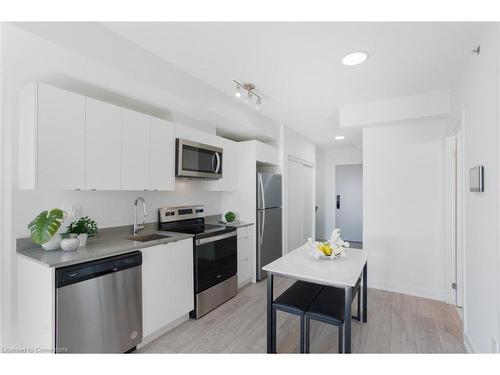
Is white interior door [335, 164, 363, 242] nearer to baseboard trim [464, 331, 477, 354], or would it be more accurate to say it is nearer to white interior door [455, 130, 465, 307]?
white interior door [455, 130, 465, 307]

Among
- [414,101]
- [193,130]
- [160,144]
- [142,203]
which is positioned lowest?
[142,203]

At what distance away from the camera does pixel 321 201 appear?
6.54 meters

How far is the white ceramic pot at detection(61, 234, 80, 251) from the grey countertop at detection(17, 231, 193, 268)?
29 mm

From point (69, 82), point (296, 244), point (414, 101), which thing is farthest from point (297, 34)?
point (296, 244)

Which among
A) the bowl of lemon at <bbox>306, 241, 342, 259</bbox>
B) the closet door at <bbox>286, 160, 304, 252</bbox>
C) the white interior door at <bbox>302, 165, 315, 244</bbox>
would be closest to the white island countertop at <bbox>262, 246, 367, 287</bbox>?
the bowl of lemon at <bbox>306, 241, 342, 259</bbox>

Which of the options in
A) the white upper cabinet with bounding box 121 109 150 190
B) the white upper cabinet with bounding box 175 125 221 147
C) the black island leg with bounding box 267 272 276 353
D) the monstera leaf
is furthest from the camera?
the white upper cabinet with bounding box 175 125 221 147

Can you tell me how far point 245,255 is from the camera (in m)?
3.37

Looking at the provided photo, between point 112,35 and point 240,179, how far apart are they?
7.46 ft

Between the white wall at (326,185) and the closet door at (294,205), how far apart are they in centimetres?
165

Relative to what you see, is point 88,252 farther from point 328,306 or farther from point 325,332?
point 325,332

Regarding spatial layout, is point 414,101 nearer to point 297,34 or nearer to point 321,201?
point 297,34

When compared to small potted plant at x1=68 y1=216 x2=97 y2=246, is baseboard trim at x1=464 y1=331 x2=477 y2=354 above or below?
below

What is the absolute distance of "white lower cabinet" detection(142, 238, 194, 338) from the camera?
203 centimetres

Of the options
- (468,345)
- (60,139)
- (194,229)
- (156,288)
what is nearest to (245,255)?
(194,229)
